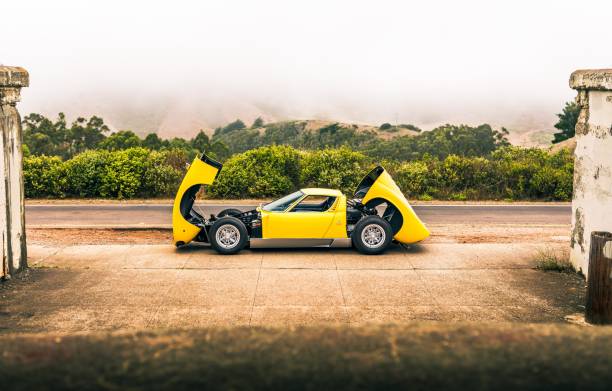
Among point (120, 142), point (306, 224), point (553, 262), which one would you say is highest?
point (120, 142)

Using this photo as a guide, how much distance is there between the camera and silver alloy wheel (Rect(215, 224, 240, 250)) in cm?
1317

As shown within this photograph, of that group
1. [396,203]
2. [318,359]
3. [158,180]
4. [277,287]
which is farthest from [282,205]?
[158,180]

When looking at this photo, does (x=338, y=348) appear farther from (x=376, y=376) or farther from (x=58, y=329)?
(x=58, y=329)

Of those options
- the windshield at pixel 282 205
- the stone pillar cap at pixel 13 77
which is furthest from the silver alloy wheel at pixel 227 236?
the stone pillar cap at pixel 13 77

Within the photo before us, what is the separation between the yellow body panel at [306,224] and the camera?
13.2 m

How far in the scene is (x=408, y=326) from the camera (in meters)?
2.19

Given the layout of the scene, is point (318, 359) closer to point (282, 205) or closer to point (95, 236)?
point (282, 205)

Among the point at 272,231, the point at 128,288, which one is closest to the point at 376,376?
the point at 128,288

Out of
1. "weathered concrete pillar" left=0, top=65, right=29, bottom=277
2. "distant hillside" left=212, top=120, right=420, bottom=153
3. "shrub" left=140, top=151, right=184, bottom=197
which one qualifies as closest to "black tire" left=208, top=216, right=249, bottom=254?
Answer: "weathered concrete pillar" left=0, top=65, right=29, bottom=277

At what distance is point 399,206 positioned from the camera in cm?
1352

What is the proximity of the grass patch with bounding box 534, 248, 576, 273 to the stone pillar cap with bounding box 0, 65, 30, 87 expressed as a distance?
951 cm

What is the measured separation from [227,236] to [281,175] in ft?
43.1

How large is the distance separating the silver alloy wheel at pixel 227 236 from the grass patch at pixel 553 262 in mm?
5669

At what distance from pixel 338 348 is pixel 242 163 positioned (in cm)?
2423
